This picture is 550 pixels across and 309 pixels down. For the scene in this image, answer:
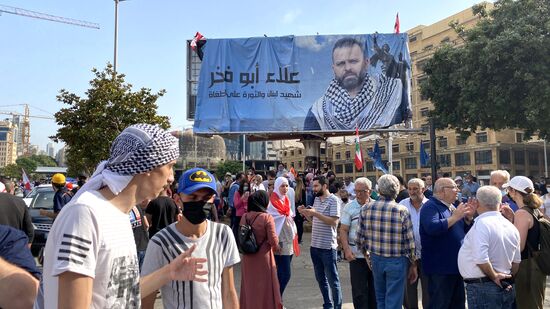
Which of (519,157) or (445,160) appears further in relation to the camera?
(445,160)

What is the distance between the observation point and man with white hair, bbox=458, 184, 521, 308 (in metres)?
4.14

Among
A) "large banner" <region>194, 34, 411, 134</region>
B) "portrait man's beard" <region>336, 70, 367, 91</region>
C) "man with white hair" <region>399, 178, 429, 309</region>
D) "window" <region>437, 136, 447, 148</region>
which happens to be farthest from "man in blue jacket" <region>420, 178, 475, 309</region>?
"window" <region>437, 136, 447, 148</region>

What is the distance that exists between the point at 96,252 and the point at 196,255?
1.22 meters

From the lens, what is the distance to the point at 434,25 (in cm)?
6706

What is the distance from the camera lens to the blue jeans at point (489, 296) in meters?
4.15

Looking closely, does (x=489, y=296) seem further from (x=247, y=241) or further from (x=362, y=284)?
(x=247, y=241)

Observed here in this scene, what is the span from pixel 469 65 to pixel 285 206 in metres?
18.1

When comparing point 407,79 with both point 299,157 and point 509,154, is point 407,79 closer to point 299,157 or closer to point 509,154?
point 509,154

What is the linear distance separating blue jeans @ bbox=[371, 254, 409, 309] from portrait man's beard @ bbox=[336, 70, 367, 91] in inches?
725

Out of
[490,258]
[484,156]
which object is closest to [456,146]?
[484,156]

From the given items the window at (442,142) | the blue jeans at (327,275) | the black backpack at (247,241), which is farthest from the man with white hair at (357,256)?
the window at (442,142)

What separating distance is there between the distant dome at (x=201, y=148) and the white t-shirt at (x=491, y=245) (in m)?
94.9

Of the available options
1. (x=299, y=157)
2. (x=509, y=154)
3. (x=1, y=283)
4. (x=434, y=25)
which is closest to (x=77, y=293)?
(x=1, y=283)

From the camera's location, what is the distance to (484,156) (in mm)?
57938
